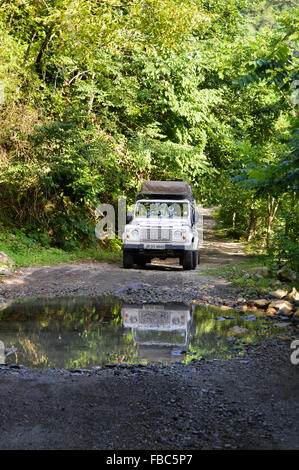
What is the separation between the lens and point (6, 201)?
15.1 meters

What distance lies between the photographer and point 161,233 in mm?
12812

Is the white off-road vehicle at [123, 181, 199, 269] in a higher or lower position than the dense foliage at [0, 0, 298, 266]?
lower

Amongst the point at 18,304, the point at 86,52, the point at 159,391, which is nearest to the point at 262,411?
the point at 159,391

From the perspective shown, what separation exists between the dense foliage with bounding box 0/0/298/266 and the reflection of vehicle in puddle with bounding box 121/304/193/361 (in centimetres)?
346

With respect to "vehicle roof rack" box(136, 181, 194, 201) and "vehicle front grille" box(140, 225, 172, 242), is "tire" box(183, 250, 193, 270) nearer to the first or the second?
"vehicle front grille" box(140, 225, 172, 242)

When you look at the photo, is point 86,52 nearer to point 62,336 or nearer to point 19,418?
point 62,336

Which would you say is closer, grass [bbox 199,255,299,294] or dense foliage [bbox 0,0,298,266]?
grass [bbox 199,255,299,294]

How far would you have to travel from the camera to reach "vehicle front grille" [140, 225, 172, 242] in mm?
12789

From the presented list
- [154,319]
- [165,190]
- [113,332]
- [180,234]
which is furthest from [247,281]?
[165,190]

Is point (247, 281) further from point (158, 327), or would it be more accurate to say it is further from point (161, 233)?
point (158, 327)

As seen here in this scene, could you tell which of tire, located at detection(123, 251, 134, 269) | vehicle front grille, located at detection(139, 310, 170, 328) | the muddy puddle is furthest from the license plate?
vehicle front grille, located at detection(139, 310, 170, 328)

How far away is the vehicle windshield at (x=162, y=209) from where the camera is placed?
46.1 ft

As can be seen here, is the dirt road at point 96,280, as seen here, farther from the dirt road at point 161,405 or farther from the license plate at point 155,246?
the dirt road at point 161,405

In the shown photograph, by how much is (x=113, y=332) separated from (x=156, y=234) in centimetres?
607
